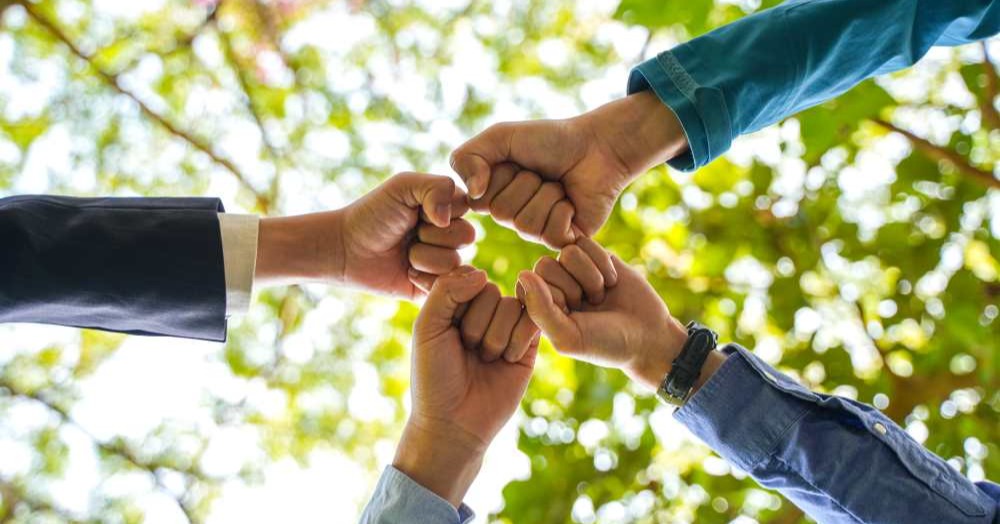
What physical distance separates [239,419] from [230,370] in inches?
5.7

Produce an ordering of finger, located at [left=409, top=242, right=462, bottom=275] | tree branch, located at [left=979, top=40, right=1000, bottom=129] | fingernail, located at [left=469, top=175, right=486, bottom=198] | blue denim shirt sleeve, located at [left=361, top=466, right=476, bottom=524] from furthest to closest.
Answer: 1. tree branch, located at [left=979, top=40, right=1000, bottom=129]
2. finger, located at [left=409, top=242, right=462, bottom=275]
3. fingernail, located at [left=469, top=175, right=486, bottom=198]
4. blue denim shirt sleeve, located at [left=361, top=466, right=476, bottom=524]

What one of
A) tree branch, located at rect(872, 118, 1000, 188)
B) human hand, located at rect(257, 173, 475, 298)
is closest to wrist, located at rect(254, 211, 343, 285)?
human hand, located at rect(257, 173, 475, 298)

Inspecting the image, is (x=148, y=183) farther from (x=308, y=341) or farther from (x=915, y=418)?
(x=915, y=418)

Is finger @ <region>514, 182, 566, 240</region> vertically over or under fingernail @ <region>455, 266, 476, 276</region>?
over

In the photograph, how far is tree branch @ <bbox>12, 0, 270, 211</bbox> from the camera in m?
2.13

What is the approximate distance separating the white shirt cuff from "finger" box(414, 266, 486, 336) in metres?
0.28

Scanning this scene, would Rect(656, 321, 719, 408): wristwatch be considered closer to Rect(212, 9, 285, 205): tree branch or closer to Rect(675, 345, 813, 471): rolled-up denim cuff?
Rect(675, 345, 813, 471): rolled-up denim cuff

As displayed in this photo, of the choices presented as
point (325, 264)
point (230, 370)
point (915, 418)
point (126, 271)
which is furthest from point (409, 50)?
Result: point (915, 418)

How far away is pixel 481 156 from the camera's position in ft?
3.93

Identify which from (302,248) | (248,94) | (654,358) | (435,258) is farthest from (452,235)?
(248,94)

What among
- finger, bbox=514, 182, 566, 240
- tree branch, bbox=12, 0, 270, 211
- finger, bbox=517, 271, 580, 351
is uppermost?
finger, bbox=514, 182, 566, 240

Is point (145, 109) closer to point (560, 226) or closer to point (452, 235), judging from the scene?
point (452, 235)

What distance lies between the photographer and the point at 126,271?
1148mm

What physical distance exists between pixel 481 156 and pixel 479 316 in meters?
0.24
